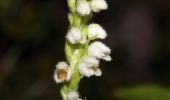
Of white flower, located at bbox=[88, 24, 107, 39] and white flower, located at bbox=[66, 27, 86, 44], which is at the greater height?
white flower, located at bbox=[88, 24, 107, 39]

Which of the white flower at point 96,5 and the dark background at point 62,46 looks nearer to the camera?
the white flower at point 96,5

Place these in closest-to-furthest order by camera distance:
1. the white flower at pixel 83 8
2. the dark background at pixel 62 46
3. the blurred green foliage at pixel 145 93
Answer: the white flower at pixel 83 8 → the blurred green foliage at pixel 145 93 → the dark background at pixel 62 46

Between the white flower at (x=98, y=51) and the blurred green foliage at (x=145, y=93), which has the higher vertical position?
the blurred green foliage at (x=145, y=93)

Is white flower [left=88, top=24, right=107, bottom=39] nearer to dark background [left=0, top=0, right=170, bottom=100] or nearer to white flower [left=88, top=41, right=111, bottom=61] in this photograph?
white flower [left=88, top=41, right=111, bottom=61]

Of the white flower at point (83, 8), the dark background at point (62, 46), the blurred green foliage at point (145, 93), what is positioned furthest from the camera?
the dark background at point (62, 46)

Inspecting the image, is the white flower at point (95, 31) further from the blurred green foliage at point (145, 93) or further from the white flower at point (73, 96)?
the blurred green foliage at point (145, 93)

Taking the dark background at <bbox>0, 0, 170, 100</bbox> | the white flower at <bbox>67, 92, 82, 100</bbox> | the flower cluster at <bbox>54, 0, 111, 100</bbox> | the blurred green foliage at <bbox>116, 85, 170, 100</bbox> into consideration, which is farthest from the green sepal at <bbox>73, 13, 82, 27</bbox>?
the dark background at <bbox>0, 0, 170, 100</bbox>

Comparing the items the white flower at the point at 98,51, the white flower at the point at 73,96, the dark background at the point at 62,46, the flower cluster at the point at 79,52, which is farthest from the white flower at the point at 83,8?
the dark background at the point at 62,46

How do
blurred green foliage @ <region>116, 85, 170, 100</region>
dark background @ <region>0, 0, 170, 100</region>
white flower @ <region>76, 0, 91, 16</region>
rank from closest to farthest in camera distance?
white flower @ <region>76, 0, 91, 16</region>
blurred green foliage @ <region>116, 85, 170, 100</region>
dark background @ <region>0, 0, 170, 100</region>
